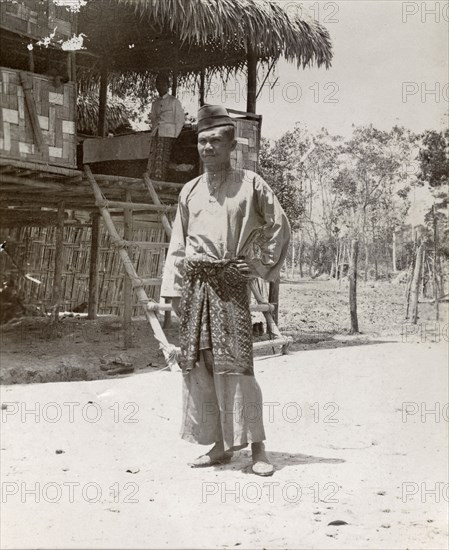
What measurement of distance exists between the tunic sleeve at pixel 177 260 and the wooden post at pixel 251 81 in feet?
15.0

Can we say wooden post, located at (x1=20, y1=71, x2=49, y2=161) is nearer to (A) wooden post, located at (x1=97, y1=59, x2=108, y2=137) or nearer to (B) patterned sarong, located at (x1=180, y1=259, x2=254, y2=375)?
(A) wooden post, located at (x1=97, y1=59, x2=108, y2=137)

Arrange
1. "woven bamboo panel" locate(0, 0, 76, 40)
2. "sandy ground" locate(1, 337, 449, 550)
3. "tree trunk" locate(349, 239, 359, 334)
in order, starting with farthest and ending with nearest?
"tree trunk" locate(349, 239, 359, 334), "woven bamboo panel" locate(0, 0, 76, 40), "sandy ground" locate(1, 337, 449, 550)

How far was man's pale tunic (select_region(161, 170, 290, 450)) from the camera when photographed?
297cm

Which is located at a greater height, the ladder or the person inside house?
the person inside house

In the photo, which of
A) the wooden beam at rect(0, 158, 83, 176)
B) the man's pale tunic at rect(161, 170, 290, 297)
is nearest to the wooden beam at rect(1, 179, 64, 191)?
the wooden beam at rect(0, 158, 83, 176)

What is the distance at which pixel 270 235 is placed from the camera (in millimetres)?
3023

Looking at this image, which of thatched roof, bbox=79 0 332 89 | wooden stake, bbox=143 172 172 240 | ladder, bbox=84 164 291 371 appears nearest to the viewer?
ladder, bbox=84 164 291 371

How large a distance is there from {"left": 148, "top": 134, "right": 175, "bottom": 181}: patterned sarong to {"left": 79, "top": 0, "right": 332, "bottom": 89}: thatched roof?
1.00m

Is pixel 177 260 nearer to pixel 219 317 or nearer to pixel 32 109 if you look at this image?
pixel 219 317

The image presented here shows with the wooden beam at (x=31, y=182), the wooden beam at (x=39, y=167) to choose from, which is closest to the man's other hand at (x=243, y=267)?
the wooden beam at (x=39, y=167)

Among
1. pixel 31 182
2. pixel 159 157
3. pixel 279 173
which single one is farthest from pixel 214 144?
pixel 279 173

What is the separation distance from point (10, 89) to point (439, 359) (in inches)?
168

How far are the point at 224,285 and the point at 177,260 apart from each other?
287mm

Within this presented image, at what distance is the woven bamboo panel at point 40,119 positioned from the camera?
5465 millimetres
